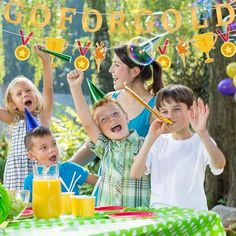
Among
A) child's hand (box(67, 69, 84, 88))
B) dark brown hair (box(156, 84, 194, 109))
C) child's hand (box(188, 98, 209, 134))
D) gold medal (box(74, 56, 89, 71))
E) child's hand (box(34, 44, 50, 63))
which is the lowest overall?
child's hand (box(188, 98, 209, 134))

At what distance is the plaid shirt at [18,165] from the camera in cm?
329

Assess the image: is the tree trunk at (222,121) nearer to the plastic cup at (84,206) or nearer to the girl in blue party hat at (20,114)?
the girl in blue party hat at (20,114)

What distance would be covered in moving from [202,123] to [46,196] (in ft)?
2.15

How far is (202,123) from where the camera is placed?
2.48 meters

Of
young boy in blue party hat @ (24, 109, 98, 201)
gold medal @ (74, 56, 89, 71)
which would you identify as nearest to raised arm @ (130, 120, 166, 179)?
young boy in blue party hat @ (24, 109, 98, 201)

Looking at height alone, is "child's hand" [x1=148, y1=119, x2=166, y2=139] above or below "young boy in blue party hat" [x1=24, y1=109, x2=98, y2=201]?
above

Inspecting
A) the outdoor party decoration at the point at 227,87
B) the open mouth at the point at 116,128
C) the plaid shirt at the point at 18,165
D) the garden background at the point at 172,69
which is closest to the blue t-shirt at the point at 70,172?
the open mouth at the point at 116,128

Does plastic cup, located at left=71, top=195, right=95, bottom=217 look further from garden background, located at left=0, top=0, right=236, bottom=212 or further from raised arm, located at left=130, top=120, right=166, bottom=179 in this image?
garden background, located at left=0, top=0, right=236, bottom=212

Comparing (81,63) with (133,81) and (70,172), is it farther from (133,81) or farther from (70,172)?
(70,172)

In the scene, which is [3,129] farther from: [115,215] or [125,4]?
[115,215]

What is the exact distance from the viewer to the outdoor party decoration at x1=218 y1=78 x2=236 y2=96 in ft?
17.0

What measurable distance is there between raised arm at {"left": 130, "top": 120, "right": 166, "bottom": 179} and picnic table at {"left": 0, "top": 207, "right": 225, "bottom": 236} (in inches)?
15.5

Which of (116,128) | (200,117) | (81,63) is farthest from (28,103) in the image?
(200,117)

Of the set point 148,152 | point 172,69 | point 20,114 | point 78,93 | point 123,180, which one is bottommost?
point 123,180
